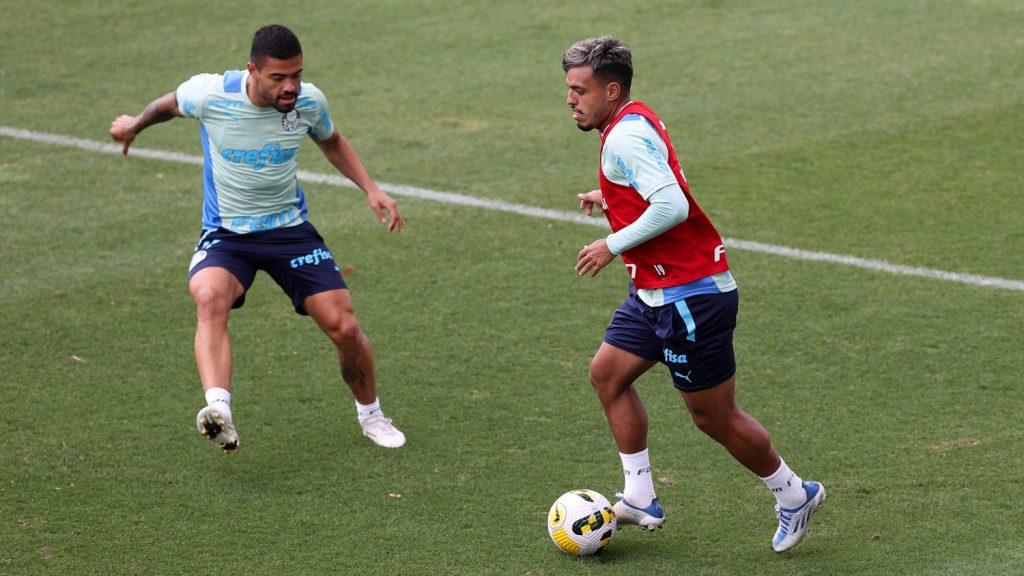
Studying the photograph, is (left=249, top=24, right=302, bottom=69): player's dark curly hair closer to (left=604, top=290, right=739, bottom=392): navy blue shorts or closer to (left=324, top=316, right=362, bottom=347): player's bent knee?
(left=324, top=316, right=362, bottom=347): player's bent knee

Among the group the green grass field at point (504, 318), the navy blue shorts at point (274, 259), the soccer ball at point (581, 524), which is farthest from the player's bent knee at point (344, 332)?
the soccer ball at point (581, 524)

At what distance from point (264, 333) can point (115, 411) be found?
1.27m

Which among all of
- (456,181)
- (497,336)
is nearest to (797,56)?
(456,181)

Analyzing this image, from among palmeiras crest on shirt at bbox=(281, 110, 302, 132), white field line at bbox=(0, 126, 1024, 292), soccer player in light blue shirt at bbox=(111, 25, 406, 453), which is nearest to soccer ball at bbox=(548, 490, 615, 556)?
soccer player in light blue shirt at bbox=(111, 25, 406, 453)

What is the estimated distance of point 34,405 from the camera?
6.98 m

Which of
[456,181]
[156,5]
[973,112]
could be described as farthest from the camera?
[156,5]

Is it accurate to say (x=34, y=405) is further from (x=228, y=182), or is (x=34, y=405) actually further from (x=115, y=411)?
(x=228, y=182)

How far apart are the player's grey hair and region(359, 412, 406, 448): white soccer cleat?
224 centimetres

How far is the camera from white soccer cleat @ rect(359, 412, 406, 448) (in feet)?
22.0

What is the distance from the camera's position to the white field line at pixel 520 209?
8723mm

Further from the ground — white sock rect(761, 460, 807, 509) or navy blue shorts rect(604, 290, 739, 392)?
navy blue shorts rect(604, 290, 739, 392)

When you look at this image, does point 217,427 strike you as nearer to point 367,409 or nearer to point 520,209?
point 367,409

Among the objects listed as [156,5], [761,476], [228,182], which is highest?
[228,182]

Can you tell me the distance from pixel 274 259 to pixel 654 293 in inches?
83.6
